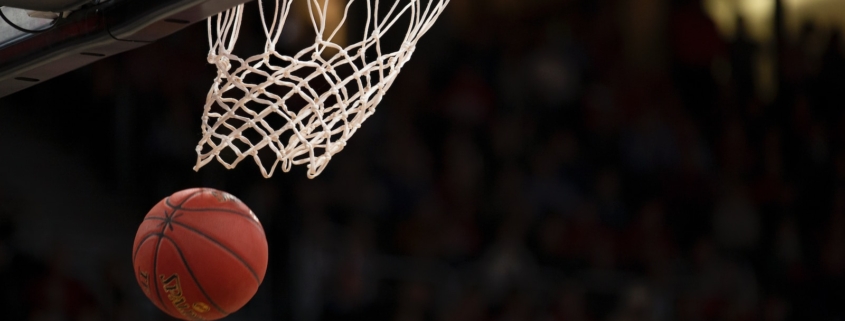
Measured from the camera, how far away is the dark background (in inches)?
190

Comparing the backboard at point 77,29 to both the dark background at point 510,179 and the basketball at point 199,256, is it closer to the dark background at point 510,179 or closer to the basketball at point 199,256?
the basketball at point 199,256

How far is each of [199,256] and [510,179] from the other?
4087mm

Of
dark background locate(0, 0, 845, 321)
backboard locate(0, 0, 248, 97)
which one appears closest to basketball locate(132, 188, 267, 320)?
backboard locate(0, 0, 248, 97)

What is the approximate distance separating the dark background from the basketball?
206 centimetres

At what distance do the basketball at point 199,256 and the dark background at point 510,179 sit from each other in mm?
2057

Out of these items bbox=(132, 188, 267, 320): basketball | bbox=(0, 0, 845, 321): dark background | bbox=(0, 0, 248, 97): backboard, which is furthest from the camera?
bbox=(0, 0, 845, 321): dark background

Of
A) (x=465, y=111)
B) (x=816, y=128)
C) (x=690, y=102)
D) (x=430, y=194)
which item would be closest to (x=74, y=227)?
(x=430, y=194)

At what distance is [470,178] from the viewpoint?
632 centimetres

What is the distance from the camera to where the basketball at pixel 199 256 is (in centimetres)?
249

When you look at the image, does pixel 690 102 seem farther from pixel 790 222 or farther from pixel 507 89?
pixel 507 89

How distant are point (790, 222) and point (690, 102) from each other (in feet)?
3.59

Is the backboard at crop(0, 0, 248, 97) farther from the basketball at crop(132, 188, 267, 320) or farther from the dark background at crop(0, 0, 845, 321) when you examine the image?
the dark background at crop(0, 0, 845, 321)

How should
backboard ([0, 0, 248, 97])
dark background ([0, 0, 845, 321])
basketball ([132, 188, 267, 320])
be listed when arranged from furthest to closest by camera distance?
1. dark background ([0, 0, 845, 321])
2. basketball ([132, 188, 267, 320])
3. backboard ([0, 0, 248, 97])

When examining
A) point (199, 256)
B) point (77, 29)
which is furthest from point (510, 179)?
point (77, 29)
